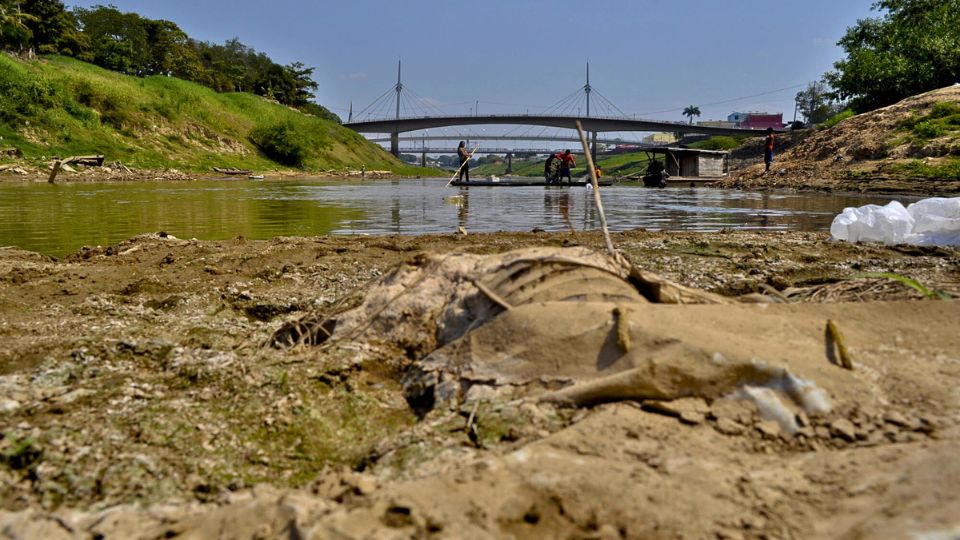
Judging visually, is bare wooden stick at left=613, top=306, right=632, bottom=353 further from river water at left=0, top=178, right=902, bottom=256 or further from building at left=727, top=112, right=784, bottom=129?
building at left=727, top=112, right=784, bottom=129

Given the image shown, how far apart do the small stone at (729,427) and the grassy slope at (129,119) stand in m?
36.7

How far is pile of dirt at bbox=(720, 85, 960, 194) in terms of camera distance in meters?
22.1

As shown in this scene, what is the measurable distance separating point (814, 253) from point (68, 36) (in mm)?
61564

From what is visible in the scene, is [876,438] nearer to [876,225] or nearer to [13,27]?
[876,225]

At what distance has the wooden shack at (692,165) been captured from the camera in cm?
3424

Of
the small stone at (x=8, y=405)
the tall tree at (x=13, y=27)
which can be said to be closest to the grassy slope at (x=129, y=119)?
the tall tree at (x=13, y=27)

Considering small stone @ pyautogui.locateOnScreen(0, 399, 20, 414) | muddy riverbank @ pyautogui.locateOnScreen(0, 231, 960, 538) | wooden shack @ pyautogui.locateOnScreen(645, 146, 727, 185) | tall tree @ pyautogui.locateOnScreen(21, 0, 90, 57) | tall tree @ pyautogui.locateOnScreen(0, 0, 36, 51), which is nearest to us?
A: muddy riverbank @ pyautogui.locateOnScreen(0, 231, 960, 538)

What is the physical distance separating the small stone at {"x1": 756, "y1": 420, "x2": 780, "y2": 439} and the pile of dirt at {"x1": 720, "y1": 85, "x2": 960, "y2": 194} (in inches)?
781

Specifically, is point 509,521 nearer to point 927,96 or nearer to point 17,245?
point 17,245

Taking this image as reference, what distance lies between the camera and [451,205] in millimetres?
Result: 17672

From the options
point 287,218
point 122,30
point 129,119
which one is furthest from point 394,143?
point 287,218

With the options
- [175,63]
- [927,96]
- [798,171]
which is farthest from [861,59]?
[175,63]

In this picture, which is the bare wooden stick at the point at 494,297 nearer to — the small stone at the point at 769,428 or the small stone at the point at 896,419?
the small stone at the point at 769,428

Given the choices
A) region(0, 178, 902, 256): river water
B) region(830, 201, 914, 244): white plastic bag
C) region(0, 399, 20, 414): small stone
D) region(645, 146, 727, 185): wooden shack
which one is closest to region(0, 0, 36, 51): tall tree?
region(0, 178, 902, 256): river water
